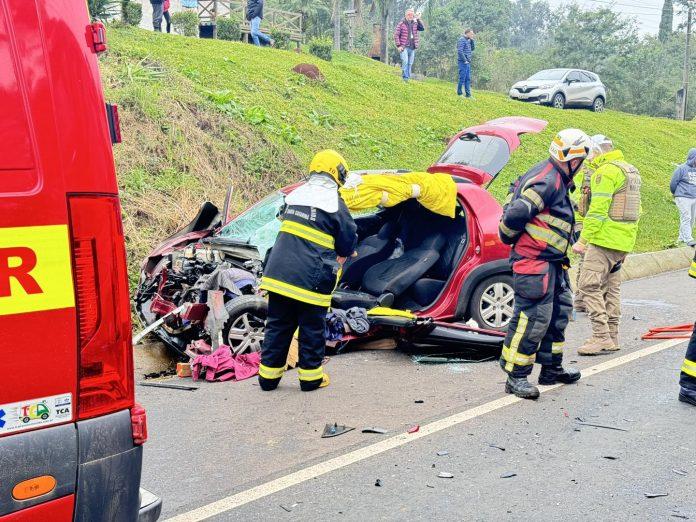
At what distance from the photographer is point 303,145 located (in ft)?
43.0

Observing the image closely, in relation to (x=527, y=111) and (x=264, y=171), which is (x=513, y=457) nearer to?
(x=264, y=171)

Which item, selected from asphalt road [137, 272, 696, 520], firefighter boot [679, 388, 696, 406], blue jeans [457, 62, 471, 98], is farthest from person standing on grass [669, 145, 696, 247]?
blue jeans [457, 62, 471, 98]

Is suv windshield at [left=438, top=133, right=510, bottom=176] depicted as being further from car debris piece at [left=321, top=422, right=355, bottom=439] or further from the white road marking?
car debris piece at [left=321, top=422, right=355, bottom=439]

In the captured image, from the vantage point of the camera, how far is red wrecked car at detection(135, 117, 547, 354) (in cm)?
640

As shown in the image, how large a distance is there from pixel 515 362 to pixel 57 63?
4006 mm

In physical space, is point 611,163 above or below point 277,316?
above

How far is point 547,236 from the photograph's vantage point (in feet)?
18.0

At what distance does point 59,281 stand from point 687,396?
4.46 m

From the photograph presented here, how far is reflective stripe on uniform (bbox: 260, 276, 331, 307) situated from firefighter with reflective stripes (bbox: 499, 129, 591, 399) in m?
1.39

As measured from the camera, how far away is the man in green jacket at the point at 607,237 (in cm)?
681

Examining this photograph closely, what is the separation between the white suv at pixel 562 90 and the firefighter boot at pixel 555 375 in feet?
64.4

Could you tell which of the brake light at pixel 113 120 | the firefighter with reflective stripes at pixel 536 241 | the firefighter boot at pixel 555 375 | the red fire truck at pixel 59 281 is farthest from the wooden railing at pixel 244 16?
the red fire truck at pixel 59 281

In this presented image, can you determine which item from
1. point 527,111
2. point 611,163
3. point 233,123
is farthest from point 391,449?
point 527,111

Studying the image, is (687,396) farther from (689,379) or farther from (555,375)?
(555,375)
